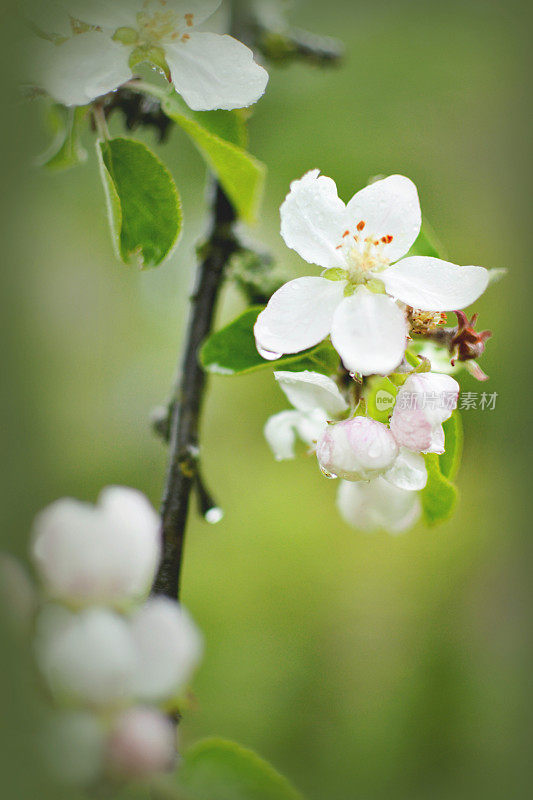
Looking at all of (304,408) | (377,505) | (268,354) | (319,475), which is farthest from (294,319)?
(319,475)

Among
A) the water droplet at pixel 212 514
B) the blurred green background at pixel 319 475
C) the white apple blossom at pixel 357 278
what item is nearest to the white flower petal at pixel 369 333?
the white apple blossom at pixel 357 278

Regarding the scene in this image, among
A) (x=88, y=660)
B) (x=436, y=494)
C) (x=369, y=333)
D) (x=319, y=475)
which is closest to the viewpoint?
(x=88, y=660)

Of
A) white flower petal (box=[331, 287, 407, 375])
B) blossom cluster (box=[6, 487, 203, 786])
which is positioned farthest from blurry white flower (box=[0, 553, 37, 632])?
white flower petal (box=[331, 287, 407, 375])

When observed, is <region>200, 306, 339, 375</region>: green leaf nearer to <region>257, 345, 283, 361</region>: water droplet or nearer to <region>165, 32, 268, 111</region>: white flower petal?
<region>257, 345, 283, 361</region>: water droplet

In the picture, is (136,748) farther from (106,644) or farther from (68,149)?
(68,149)

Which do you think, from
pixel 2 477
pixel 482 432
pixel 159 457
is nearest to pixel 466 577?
pixel 482 432

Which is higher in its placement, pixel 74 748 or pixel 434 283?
pixel 434 283
